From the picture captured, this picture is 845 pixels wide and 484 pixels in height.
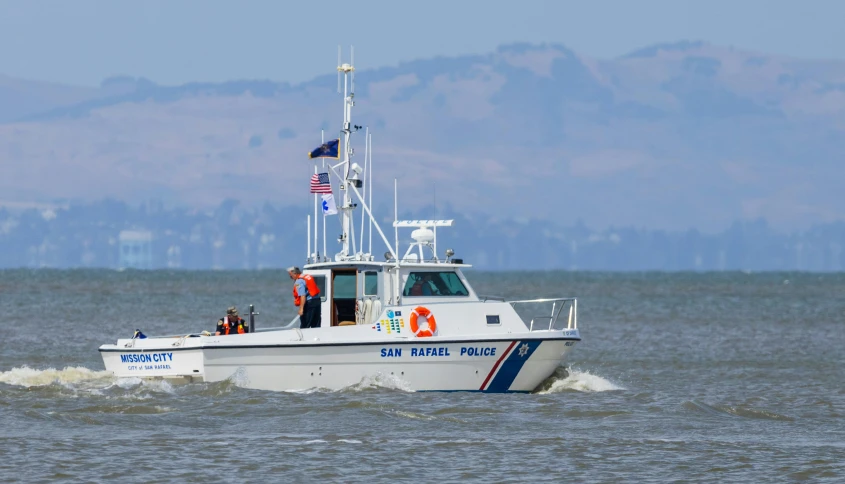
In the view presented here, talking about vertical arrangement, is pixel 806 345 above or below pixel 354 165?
below

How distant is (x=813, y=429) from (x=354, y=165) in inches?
348

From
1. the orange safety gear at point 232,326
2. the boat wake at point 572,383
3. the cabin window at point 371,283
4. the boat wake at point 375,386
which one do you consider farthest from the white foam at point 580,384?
the orange safety gear at point 232,326

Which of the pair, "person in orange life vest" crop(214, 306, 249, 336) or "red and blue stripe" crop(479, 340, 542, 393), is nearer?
"red and blue stripe" crop(479, 340, 542, 393)

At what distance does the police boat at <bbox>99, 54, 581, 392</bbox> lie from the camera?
906 inches

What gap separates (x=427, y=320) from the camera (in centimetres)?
2311

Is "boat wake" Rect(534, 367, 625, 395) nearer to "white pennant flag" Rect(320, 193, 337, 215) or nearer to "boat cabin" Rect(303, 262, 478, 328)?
"boat cabin" Rect(303, 262, 478, 328)

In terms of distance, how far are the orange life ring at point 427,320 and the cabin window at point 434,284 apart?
26.6 inches

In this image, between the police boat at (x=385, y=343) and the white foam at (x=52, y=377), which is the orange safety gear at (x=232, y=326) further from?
the white foam at (x=52, y=377)

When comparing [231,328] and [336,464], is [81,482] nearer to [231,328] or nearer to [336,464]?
[336,464]

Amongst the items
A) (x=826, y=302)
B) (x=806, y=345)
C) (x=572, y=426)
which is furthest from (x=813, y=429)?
(x=826, y=302)

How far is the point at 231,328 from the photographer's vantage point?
77.6 feet

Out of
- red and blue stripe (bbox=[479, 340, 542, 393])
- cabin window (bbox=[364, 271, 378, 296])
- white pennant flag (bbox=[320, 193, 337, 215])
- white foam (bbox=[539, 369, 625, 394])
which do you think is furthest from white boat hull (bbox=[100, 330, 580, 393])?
white pennant flag (bbox=[320, 193, 337, 215])

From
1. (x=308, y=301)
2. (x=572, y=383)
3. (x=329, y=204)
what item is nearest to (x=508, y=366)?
(x=572, y=383)

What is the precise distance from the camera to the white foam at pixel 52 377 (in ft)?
82.6
